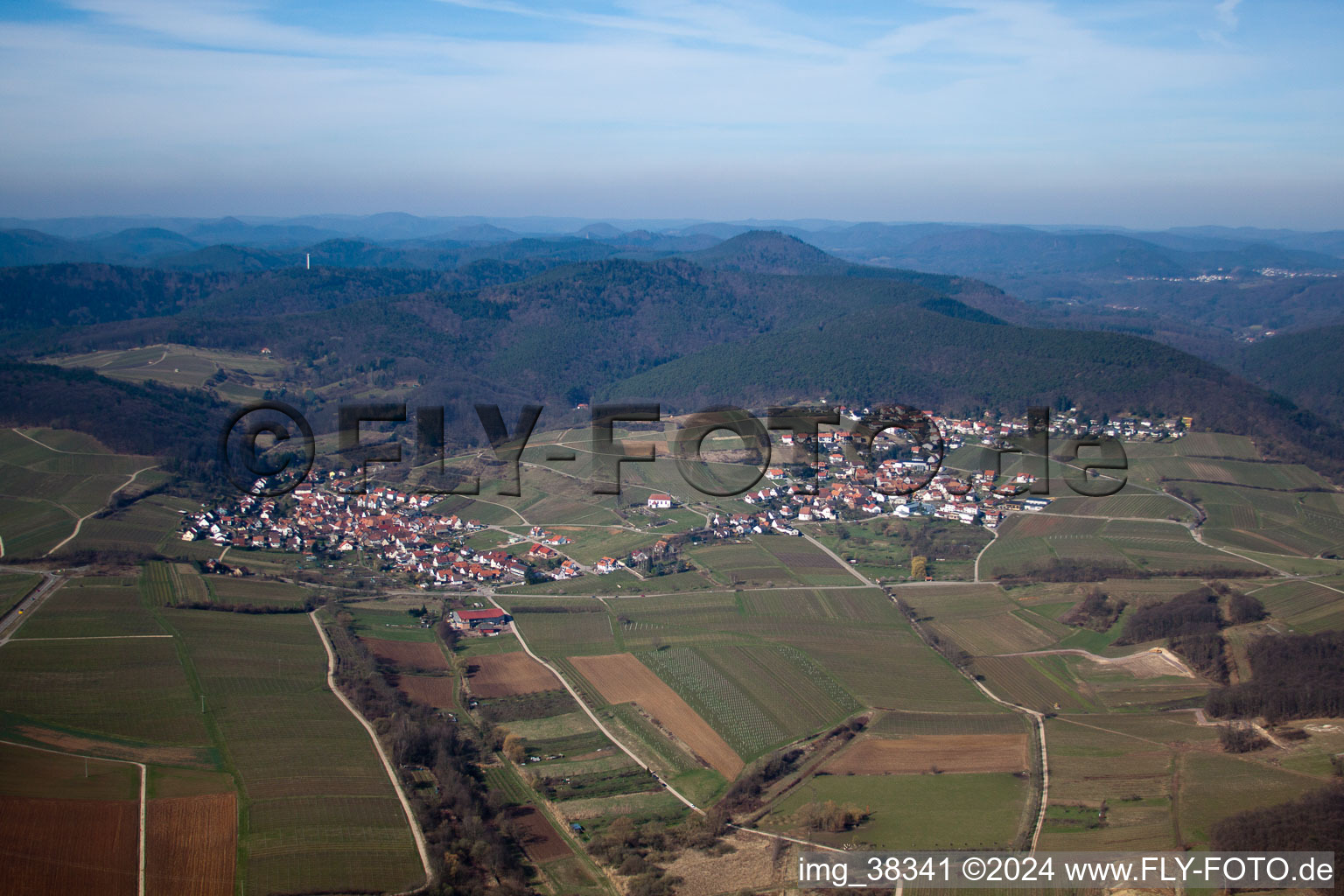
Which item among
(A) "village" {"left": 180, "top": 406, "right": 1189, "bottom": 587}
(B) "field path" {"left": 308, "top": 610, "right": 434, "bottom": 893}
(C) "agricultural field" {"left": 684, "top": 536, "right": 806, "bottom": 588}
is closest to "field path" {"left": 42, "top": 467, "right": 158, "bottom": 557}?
(A) "village" {"left": 180, "top": 406, "right": 1189, "bottom": 587}

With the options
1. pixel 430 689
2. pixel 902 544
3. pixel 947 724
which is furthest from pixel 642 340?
pixel 947 724

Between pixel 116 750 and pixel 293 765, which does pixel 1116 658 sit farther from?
pixel 116 750

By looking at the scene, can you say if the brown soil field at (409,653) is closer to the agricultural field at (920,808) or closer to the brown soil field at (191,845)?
the brown soil field at (191,845)

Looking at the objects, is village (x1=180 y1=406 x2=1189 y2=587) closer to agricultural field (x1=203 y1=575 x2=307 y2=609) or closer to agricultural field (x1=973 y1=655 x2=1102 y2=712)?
agricultural field (x1=203 y1=575 x2=307 y2=609)

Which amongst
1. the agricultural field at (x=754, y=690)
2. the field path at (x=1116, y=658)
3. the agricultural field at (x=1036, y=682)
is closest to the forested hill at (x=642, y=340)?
the field path at (x=1116, y=658)

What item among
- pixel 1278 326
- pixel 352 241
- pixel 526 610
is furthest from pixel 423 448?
pixel 352 241
